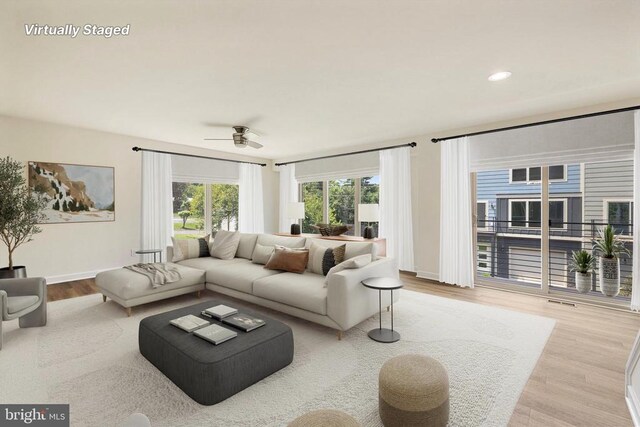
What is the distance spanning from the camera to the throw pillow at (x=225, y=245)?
15.3ft

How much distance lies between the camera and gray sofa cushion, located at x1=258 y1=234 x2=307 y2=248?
14.0 ft

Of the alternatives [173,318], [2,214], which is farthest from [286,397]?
[2,214]

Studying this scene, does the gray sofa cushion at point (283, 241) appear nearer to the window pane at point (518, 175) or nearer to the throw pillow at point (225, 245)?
the throw pillow at point (225, 245)

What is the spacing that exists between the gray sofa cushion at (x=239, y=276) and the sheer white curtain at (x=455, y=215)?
8.99 ft

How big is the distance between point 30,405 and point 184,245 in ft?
9.44

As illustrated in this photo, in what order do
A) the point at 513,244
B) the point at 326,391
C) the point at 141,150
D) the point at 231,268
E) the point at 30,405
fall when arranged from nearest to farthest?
the point at 30,405 → the point at 326,391 → the point at 231,268 → the point at 513,244 → the point at 141,150

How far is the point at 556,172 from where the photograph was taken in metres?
4.14

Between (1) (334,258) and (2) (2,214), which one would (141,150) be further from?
(1) (334,258)

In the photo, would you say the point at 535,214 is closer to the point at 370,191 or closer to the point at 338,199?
the point at 370,191

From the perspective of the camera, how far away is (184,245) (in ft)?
15.4

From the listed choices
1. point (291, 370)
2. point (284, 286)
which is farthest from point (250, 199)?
point (291, 370)

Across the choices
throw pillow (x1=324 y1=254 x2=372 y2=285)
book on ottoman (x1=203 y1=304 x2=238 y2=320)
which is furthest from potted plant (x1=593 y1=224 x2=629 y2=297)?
book on ottoman (x1=203 y1=304 x2=238 y2=320)

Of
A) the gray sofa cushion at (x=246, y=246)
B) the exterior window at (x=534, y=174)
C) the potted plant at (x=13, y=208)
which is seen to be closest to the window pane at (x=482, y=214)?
the exterior window at (x=534, y=174)

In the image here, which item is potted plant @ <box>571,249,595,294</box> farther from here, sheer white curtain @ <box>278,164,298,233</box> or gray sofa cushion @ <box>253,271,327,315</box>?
sheer white curtain @ <box>278,164,298,233</box>
